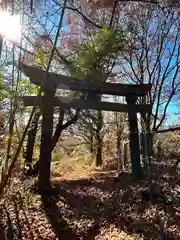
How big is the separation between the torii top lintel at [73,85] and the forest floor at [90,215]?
171 centimetres

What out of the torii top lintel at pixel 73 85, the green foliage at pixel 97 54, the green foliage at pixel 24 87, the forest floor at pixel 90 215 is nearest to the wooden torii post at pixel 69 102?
the torii top lintel at pixel 73 85

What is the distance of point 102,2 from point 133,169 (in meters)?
4.05

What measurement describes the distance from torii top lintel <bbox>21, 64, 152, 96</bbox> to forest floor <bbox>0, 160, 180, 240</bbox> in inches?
67.5

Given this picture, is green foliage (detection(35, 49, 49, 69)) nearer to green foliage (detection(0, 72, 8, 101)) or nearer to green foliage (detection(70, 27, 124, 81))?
green foliage (detection(70, 27, 124, 81))

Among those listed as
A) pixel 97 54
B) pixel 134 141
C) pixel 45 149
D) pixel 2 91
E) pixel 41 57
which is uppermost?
pixel 97 54

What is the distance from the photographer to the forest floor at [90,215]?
289 cm

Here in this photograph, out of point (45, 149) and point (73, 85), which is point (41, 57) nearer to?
point (73, 85)

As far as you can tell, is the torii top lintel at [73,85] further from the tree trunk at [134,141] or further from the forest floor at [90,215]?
the forest floor at [90,215]

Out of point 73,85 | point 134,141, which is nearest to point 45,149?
point 73,85

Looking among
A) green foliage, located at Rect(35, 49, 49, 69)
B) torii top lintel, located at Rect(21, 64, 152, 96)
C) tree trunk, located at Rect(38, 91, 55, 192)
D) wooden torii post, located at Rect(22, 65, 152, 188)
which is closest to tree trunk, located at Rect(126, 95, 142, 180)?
wooden torii post, located at Rect(22, 65, 152, 188)

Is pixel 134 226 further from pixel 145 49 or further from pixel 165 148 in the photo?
pixel 145 49

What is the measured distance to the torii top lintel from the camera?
4098 millimetres

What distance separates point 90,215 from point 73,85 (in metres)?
2.30

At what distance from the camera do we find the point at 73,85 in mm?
4578
